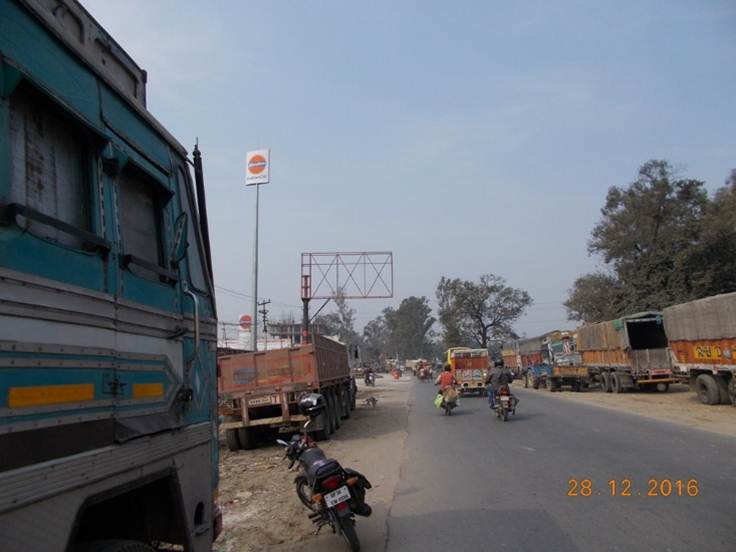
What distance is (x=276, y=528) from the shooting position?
22.1 ft

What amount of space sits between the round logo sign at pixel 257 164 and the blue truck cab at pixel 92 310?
28.6m

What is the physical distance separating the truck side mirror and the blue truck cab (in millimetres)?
13

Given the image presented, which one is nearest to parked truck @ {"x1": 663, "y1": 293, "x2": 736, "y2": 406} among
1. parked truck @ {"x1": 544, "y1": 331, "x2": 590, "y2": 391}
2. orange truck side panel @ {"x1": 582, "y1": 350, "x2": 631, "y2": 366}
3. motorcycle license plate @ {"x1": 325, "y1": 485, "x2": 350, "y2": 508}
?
orange truck side panel @ {"x1": 582, "y1": 350, "x2": 631, "y2": 366}

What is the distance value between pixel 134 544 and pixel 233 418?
10.7 m

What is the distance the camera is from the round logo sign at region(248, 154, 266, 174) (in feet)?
105

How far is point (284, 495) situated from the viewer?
27.7 feet

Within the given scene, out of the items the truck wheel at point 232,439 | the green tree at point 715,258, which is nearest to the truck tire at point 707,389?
the truck wheel at point 232,439

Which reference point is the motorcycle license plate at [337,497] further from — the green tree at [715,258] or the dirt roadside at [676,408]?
the green tree at [715,258]

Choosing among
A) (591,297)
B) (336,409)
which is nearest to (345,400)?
(336,409)

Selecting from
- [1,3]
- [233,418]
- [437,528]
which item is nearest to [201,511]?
[1,3]

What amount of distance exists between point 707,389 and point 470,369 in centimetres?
1114

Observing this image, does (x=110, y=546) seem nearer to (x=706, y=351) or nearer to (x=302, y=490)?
(x=302, y=490)

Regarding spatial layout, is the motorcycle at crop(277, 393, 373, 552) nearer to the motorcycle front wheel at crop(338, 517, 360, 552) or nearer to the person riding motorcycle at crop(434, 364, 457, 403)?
the motorcycle front wheel at crop(338, 517, 360, 552)

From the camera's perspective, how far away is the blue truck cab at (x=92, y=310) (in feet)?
7.18
